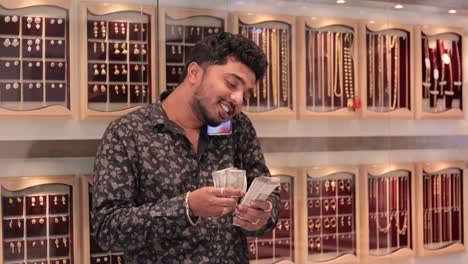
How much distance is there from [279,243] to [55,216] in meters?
1.02

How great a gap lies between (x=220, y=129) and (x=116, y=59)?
0.56 m

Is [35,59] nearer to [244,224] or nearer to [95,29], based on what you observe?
[95,29]

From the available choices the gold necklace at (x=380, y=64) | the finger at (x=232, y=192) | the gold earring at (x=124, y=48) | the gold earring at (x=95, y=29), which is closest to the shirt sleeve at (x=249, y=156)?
the finger at (x=232, y=192)

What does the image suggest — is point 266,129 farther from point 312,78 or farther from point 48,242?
point 48,242

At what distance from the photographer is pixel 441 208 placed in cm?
331

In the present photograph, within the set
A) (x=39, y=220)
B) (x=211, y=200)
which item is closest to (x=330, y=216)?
(x=211, y=200)

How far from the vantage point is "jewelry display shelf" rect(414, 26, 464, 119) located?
3217mm

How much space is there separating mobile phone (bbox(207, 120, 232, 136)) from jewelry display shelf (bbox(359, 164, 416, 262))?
103 cm

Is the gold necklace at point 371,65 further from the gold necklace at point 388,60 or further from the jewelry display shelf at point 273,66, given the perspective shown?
the jewelry display shelf at point 273,66

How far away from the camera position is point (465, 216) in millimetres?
3385

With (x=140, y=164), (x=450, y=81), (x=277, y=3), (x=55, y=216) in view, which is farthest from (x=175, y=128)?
(x=450, y=81)

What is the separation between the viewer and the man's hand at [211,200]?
195cm

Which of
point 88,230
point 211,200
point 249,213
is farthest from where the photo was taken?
point 88,230

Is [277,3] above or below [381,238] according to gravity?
above
